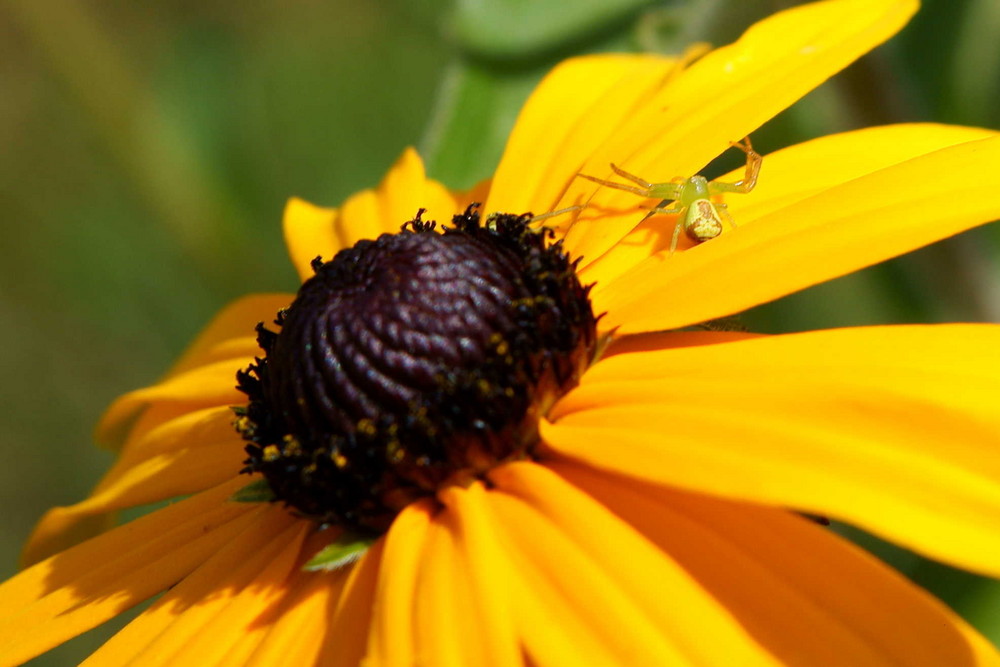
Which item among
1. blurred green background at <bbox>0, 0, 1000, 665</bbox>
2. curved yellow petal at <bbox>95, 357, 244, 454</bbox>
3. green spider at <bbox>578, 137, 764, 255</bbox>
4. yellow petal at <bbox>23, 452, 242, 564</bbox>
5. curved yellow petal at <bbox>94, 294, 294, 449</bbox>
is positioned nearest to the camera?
green spider at <bbox>578, 137, 764, 255</bbox>

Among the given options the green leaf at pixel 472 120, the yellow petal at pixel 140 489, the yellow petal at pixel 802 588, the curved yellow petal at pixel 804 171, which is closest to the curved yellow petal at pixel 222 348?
the yellow petal at pixel 140 489

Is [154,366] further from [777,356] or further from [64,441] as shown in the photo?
[777,356]

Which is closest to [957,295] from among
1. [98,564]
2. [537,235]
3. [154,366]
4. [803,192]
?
[803,192]

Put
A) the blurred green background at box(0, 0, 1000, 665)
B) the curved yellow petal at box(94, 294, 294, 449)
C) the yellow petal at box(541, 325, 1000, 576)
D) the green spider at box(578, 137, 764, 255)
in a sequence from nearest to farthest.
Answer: the yellow petal at box(541, 325, 1000, 576) → the green spider at box(578, 137, 764, 255) → the curved yellow petal at box(94, 294, 294, 449) → the blurred green background at box(0, 0, 1000, 665)

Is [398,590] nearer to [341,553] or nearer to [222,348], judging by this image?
[341,553]

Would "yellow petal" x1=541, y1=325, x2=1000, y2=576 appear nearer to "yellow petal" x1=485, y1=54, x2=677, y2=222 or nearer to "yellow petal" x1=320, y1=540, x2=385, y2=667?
"yellow petal" x1=320, y1=540, x2=385, y2=667

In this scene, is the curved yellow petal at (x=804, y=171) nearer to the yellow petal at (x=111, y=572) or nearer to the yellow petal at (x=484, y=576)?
the yellow petal at (x=484, y=576)

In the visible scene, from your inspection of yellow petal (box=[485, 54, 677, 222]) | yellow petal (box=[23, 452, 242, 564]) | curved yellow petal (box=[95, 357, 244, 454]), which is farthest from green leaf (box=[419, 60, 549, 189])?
yellow petal (box=[23, 452, 242, 564])
